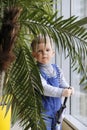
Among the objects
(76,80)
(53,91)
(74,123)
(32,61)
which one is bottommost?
(74,123)

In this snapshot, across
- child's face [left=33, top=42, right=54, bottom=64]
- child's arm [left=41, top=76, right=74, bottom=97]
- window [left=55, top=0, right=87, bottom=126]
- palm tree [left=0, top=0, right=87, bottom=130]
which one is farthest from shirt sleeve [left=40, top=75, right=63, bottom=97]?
window [left=55, top=0, right=87, bottom=126]

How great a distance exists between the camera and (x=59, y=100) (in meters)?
1.56

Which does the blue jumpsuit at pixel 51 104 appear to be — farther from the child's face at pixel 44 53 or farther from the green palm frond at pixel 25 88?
the green palm frond at pixel 25 88

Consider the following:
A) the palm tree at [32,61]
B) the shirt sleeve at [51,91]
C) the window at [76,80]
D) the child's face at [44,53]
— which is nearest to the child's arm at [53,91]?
the shirt sleeve at [51,91]

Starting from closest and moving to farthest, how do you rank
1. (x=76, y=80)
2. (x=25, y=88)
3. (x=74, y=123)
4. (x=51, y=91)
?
(x=25, y=88) → (x=51, y=91) → (x=74, y=123) → (x=76, y=80)

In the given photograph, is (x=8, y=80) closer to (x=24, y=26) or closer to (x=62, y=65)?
(x=24, y=26)

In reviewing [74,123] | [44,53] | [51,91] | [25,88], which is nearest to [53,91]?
[51,91]

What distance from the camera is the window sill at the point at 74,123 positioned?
2.32 meters

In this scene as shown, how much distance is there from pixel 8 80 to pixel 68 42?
0.30 metres

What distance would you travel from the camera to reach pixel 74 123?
2.49 metres

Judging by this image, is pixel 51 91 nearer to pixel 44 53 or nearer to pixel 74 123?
pixel 44 53

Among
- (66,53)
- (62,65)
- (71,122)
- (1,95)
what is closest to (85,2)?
(62,65)

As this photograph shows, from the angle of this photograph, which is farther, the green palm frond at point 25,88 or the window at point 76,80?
the window at point 76,80

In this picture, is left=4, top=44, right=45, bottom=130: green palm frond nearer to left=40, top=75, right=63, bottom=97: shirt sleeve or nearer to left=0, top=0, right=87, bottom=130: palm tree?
left=0, top=0, right=87, bottom=130: palm tree
